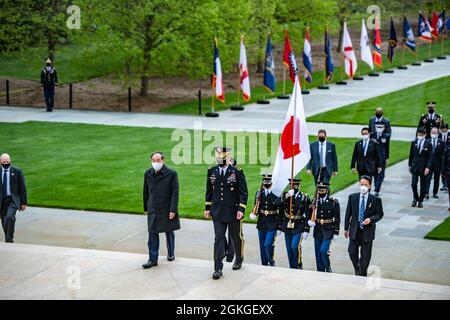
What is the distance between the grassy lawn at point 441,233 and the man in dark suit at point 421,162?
5.33 ft

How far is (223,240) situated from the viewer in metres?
13.6

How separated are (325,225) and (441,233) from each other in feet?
12.3

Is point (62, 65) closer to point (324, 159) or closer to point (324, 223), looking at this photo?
point (324, 159)

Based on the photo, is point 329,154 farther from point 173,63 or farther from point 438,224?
point 173,63

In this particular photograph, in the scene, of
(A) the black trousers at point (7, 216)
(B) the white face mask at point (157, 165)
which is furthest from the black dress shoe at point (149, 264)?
(A) the black trousers at point (7, 216)

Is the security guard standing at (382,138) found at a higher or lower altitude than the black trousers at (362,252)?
higher

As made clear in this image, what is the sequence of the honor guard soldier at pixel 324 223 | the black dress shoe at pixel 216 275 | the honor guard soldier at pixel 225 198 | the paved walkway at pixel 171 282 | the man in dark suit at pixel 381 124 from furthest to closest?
1. the man in dark suit at pixel 381 124
2. the honor guard soldier at pixel 324 223
3. the honor guard soldier at pixel 225 198
4. the black dress shoe at pixel 216 275
5. the paved walkway at pixel 171 282

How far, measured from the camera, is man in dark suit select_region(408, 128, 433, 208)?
64.7 ft

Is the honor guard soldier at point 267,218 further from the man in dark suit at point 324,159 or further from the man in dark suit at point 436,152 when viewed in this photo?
the man in dark suit at point 436,152

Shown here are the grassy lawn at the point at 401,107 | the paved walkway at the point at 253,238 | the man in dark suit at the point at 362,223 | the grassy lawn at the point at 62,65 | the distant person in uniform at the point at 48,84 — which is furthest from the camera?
the grassy lawn at the point at 62,65

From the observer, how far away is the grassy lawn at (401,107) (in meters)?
31.4

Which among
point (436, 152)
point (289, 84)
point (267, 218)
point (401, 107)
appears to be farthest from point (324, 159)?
point (289, 84)
